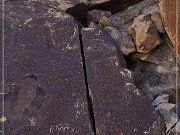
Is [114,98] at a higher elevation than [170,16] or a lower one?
lower

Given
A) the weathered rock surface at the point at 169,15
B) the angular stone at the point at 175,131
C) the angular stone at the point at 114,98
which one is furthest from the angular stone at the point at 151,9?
the angular stone at the point at 175,131

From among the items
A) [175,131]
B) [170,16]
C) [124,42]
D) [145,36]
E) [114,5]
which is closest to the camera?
[175,131]

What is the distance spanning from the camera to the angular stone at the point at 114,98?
11.5 feet

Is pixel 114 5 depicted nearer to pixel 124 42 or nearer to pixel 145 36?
pixel 124 42

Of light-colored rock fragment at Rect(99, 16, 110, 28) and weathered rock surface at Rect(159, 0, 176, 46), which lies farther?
light-colored rock fragment at Rect(99, 16, 110, 28)

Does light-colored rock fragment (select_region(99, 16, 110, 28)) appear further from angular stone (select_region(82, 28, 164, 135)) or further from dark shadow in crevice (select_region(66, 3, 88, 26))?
angular stone (select_region(82, 28, 164, 135))

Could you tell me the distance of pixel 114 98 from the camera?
12.0ft

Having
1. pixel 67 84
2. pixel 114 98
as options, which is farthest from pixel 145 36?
pixel 67 84

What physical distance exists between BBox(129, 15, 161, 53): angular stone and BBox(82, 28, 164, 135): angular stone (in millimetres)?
273

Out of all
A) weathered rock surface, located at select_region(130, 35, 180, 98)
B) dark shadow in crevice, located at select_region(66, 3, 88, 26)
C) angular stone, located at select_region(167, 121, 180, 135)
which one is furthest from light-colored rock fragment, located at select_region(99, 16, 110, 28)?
angular stone, located at select_region(167, 121, 180, 135)

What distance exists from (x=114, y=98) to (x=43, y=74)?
0.71 meters

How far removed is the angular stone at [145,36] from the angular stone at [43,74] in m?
0.62

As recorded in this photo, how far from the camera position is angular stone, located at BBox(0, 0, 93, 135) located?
3.51 m

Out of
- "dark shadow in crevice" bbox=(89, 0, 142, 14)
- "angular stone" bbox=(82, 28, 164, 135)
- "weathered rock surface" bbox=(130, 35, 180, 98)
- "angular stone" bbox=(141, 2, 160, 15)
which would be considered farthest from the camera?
"dark shadow in crevice" bbox=(89, 0, 142, 14)
